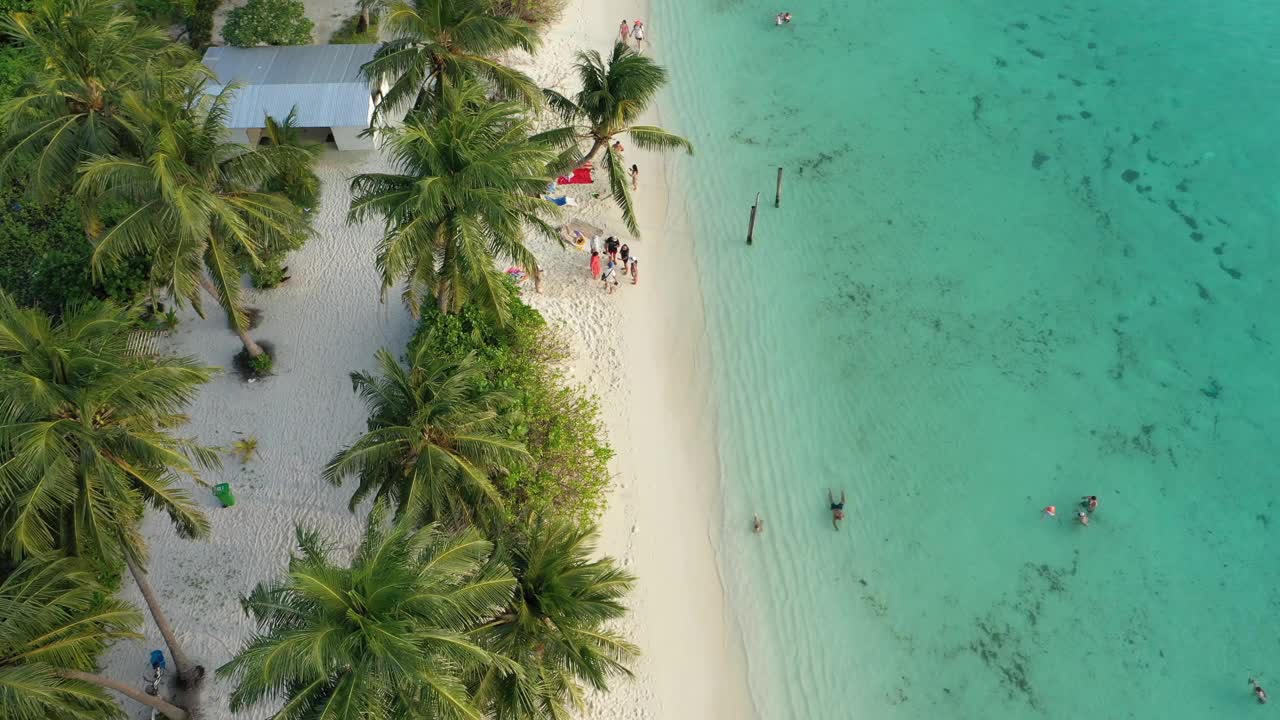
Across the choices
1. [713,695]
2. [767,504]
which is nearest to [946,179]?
[767,504]

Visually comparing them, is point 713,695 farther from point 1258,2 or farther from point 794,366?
point 1258,2

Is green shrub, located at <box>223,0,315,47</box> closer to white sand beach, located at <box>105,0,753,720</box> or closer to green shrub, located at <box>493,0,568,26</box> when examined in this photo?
white sand beach, located at <box>105,0,753,720</box>

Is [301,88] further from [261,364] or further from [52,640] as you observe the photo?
[52,640]

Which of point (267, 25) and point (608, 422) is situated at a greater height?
point (267, 25)

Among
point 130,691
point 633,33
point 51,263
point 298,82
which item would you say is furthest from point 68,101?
point 633,33

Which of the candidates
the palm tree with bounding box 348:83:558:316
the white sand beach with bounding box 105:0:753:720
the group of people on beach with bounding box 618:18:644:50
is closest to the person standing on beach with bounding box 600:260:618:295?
the white sand beach with bounding box 105:0:753:720

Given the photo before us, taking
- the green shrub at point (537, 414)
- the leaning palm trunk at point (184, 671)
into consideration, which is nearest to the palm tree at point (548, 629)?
the green shrub at point (537, 414)
